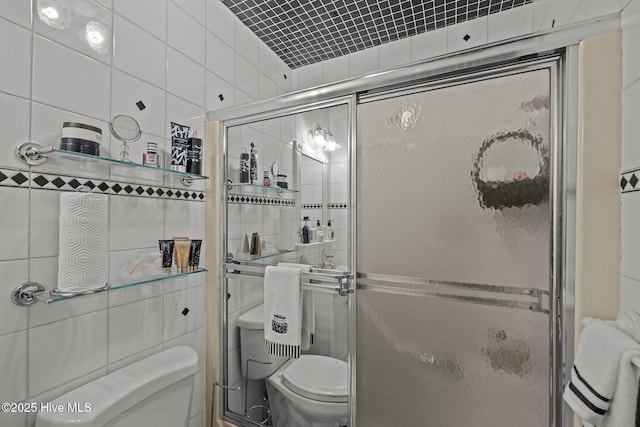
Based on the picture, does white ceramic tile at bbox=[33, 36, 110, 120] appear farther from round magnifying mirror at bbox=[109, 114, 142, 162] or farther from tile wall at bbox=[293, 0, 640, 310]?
tile wall at bbox=[293, 0, 640, 310]

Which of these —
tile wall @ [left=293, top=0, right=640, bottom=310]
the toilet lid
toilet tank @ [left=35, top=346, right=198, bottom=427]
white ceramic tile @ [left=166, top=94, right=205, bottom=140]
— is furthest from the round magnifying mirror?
tile wall @ [left=293, top=0, right=640, bottom=310]

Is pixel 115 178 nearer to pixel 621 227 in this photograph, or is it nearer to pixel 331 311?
pixel 331 311

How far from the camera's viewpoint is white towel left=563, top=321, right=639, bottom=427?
0.61m

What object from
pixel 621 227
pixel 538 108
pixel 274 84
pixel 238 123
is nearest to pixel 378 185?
pixel 538 108

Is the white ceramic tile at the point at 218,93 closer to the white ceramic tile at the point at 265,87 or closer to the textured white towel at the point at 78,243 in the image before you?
the white ceramic tile at the point at 265,87

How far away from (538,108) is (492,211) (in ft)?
1.09

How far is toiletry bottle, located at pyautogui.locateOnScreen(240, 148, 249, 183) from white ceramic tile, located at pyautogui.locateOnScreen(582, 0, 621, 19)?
53.9 inches

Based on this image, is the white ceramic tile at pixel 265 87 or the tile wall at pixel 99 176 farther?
the white ceramic tile at pixel 265 87

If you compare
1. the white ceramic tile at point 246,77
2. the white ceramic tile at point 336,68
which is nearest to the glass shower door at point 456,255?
the white ceramic tile at point 246,77

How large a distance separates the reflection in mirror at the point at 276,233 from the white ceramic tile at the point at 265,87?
22.3 inches

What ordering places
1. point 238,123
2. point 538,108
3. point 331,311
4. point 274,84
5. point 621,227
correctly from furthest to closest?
1. point 274,84
2. point 238,123
3. point 331,311
4. point 538,108
5. point 621,227

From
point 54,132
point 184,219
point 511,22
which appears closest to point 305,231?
point 184,219

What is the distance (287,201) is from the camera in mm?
1330

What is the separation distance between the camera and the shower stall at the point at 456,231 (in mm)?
850
